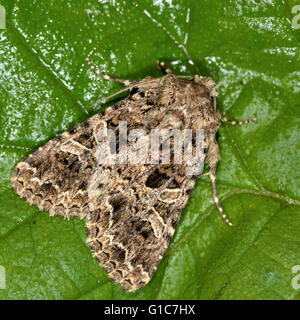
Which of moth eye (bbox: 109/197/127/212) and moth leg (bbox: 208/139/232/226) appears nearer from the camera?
moth eye (bbox: 109/197/127/212)

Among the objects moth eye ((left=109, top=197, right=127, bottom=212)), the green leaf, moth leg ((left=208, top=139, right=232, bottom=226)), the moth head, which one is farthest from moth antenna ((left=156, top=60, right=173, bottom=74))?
moth eye ((left=109, top=197, right=127, bottom=212))

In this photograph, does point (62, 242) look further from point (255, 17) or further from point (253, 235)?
point (255, 17)

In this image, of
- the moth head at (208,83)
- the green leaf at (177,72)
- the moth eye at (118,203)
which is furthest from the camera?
the moth head at (208,83)

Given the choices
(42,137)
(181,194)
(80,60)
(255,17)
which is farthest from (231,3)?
(42,137)

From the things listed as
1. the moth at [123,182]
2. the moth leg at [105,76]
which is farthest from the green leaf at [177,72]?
Answer: the moth at [123,182]

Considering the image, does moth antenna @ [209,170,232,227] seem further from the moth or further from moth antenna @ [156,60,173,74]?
moth antenna @ [156,60,173,74]

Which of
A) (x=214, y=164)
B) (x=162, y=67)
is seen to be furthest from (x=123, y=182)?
(x=162, y=67)

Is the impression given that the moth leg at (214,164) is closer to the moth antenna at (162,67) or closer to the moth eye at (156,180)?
the moth eye at (156,180)

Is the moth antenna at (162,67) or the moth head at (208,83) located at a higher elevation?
the moth antenna at (162,67)
